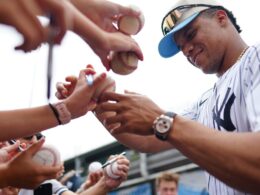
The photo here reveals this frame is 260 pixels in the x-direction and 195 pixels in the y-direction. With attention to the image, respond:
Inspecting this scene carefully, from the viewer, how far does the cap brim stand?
2.97 metres

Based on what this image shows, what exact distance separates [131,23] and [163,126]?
1.64ft

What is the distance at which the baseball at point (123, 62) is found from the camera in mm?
2105

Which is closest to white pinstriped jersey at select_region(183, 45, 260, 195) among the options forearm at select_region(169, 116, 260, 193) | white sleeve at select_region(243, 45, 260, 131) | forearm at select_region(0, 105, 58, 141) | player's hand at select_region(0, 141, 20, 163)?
white sleeve at select_region(243, 45, 260, 131)

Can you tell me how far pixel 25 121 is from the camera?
8.56ft

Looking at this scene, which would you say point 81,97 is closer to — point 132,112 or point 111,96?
point 111,96

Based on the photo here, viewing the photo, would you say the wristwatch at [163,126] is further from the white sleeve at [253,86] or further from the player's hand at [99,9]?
the player's hand at [99,9]

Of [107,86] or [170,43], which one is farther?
[170,43]

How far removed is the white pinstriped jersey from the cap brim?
0.55m

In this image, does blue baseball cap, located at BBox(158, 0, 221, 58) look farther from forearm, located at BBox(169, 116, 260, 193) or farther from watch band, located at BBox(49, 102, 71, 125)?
forearm, located at BBox(169, 116, 260, 193)

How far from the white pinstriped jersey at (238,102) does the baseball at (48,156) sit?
102 cm

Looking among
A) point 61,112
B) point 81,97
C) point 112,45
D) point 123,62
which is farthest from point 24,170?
point 112,45

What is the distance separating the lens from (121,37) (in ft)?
5.67

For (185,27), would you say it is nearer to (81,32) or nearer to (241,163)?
(241,163)

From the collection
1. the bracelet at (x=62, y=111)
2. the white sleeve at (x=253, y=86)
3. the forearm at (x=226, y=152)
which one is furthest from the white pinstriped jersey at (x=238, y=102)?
the bracelet at (x=62, y=111)
